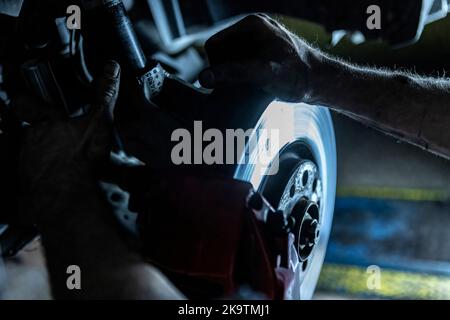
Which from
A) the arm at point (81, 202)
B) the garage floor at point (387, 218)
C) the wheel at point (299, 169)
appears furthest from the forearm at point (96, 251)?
the garage floor at point (387, 218)

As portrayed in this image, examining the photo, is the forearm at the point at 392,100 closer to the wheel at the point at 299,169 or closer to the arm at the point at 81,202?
the wheel at the point at 299,169

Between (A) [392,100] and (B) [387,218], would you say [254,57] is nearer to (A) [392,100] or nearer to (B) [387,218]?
(A) [392,100]

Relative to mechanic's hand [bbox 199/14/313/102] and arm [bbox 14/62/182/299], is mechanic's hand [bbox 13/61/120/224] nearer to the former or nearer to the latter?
arm [bbox 14/62/182/299]

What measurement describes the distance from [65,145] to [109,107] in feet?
0.23

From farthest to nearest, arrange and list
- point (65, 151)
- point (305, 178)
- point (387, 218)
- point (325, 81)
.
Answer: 1. point (387, 218)
2. point (305, 178)
3. point (325, 81)
4. point (65, 151)

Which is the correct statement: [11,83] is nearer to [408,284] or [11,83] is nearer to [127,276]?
[127,276]

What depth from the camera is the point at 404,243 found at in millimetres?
1326

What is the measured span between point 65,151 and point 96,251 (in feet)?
0.42

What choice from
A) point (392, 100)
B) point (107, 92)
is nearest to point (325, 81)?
point (392, 100)

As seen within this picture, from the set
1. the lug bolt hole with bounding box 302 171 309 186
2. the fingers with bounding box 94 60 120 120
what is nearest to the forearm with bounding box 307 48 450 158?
the lug bolt hole with bounding box 302 171 309 186

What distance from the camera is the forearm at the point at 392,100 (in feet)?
2.70

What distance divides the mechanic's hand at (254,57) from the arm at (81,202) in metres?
0.14

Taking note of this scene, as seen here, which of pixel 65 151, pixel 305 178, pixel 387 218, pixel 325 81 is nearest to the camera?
pixel 65 151

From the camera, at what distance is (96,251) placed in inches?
25.9
